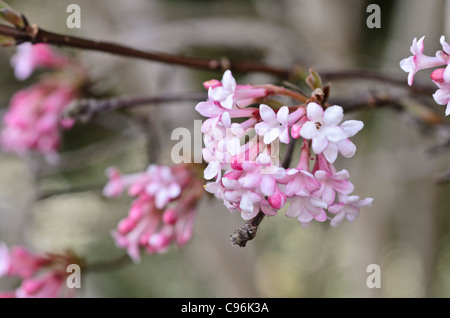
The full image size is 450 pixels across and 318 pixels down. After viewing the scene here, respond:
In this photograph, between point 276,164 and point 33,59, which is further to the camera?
point 33,59

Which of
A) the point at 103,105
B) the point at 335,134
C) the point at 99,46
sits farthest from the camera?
the point at 103,105

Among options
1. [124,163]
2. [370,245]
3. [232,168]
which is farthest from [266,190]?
[124,163]

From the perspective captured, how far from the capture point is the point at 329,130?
48 centimetres

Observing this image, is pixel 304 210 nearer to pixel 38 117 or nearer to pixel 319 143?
pixel 319 143

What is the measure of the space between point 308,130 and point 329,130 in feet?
0.07

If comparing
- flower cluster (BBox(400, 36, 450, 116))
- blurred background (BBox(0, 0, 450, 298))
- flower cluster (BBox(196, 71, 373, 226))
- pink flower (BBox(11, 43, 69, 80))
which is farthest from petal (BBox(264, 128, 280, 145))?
pink flower (BBox(11, 43, 69, 80))

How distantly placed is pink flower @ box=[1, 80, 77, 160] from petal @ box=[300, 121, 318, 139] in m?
0.79

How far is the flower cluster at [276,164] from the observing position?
Answer: 0.48 m

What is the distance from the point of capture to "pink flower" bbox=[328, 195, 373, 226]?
0.51 meters

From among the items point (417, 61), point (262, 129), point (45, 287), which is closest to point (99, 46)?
point (262, 129)

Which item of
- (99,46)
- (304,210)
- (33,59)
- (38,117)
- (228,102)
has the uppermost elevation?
(33,59)

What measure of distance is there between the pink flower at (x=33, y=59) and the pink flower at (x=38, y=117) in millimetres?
74

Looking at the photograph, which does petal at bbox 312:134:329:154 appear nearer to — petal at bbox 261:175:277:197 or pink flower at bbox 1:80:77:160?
petal at bbox 261:175:277:197

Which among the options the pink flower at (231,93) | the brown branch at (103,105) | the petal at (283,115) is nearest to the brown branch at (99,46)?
the brown branch at (103,105)
